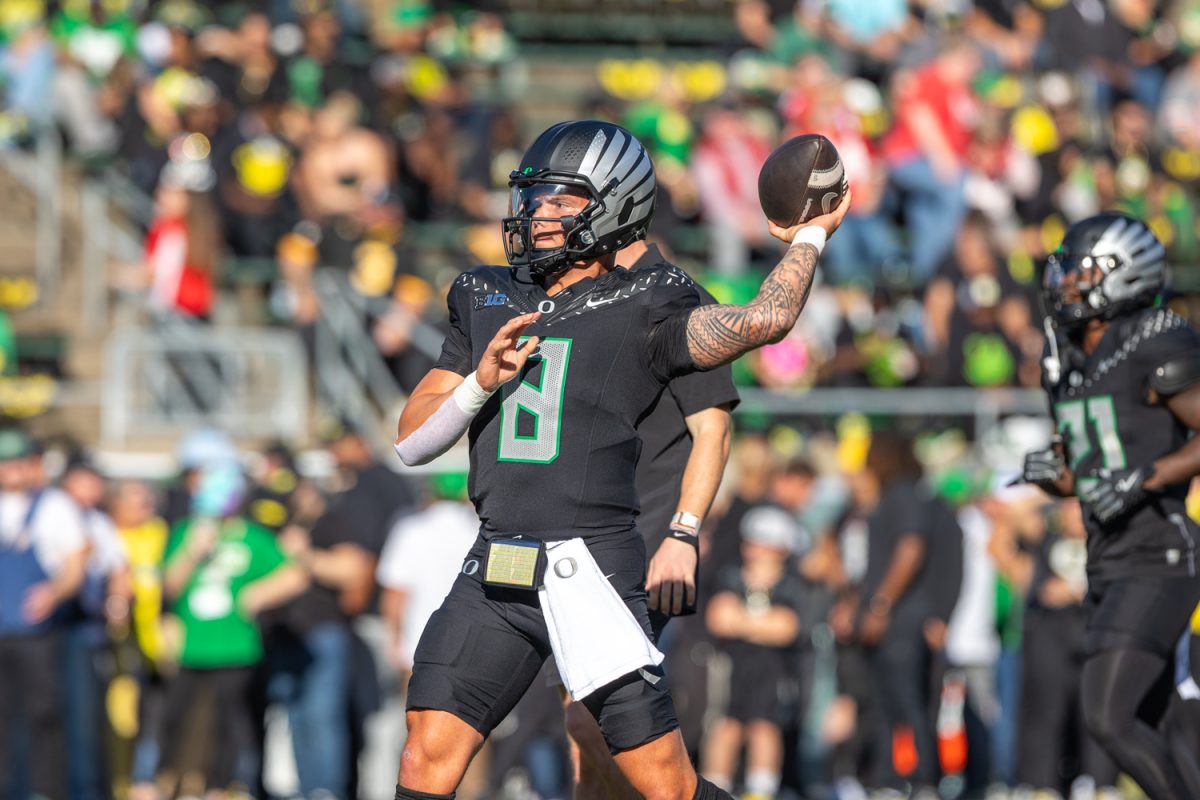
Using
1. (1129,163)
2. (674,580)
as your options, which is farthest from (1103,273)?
(1129,163)

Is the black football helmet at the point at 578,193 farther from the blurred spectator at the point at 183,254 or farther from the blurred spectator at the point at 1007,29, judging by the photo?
the blurred spectator at the point at 1007,29

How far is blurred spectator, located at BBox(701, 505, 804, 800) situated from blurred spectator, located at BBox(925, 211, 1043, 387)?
2.96 metres

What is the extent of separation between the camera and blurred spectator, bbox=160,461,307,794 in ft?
35.3

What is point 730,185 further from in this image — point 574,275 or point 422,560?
point 574,275

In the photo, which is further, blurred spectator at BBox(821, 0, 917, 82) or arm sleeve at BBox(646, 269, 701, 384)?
blurred spectator at BBox(821, 0, 917, 82)

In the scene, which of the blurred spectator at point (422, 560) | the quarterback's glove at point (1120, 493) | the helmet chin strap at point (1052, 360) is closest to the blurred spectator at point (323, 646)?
the blurred spectator at point (422, 560)

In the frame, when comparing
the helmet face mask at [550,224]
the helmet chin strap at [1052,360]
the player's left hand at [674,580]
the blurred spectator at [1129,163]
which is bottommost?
the player's left hand at [674,580]

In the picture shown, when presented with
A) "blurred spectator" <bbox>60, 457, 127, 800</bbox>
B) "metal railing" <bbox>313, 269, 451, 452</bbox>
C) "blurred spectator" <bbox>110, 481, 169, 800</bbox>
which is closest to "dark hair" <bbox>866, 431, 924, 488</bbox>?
"metal railing" <bbox>313, 269, 451, 452</bbox>

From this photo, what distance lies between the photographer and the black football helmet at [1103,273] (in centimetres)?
722

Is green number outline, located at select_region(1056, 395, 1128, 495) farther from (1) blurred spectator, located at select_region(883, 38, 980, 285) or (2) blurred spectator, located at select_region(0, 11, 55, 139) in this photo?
(2) blurred spectator, located at select_region(0, 11, 55, 139)

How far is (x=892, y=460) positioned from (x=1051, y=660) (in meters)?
1.45

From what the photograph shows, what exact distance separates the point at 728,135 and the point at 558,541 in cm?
1077

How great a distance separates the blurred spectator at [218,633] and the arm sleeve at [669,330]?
18.8 ft

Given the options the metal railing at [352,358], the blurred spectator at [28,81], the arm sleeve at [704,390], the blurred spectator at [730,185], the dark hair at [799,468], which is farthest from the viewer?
the blurred spectator at [730,185]
